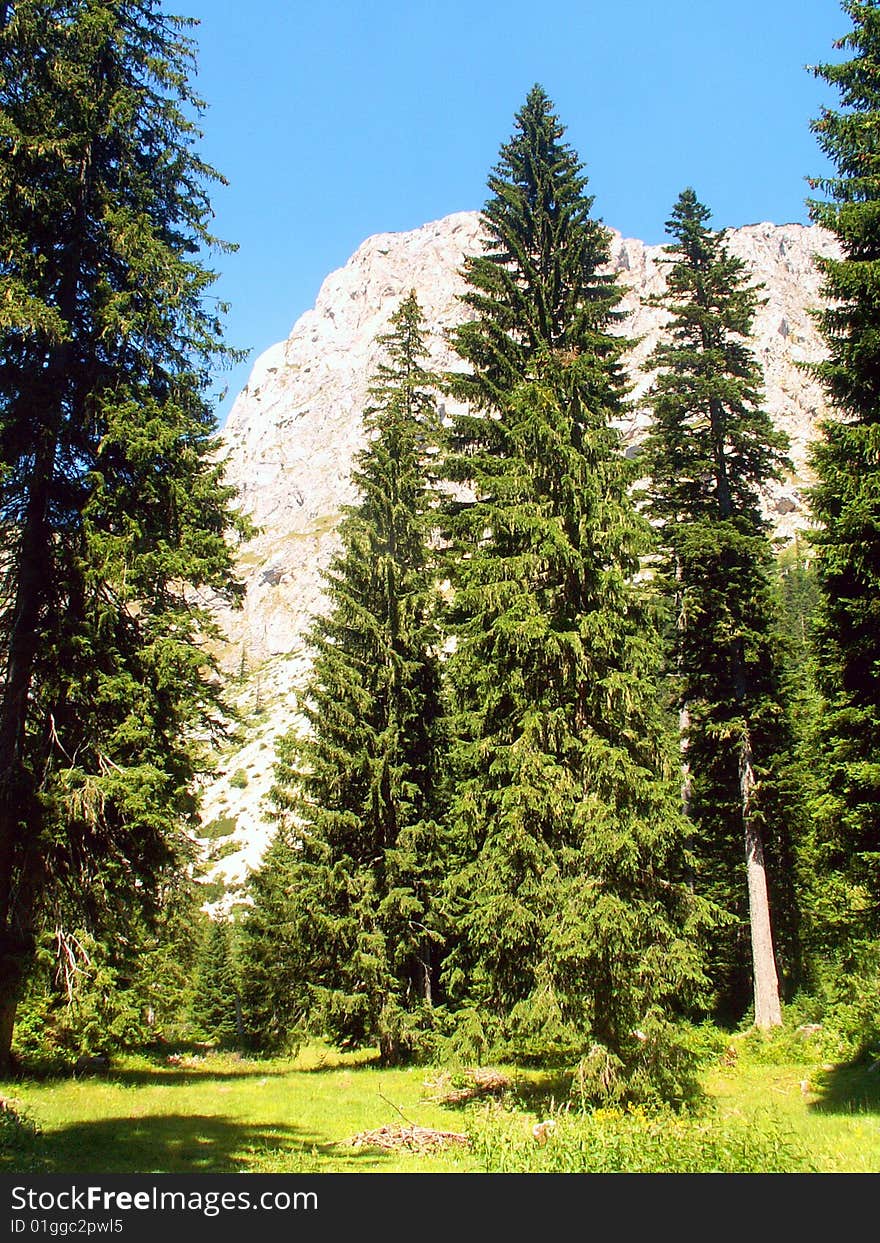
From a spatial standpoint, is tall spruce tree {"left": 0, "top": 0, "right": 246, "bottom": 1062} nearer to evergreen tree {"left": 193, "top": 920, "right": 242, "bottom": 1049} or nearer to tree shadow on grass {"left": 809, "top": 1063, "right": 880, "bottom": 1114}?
tree shadow on grass {"left": 809, "top": 1063, "right": 880, "bottom": 1114}

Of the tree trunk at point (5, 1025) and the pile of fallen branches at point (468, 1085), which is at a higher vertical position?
the tree trunk at point (5, 1025)

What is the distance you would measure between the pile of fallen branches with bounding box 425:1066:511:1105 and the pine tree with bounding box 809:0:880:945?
6.86 metres

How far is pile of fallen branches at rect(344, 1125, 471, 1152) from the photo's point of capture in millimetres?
8836

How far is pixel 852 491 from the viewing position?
11.0m

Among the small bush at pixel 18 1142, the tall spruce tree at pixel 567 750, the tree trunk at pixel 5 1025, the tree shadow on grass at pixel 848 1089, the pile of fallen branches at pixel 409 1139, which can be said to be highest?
the tall spruce tree at pixel 567 750

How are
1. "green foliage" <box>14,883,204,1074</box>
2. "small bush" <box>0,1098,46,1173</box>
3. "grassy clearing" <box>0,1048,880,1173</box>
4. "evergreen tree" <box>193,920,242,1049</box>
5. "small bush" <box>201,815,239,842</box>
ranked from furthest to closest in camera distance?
"small bush" <box>201,815,239,842</box>
"evergreen tree" <box>193,920,242,1049</box>
"green foliage" <box>14,883,204,1074</box>
"grassy clearing" <box>0,1048,880,1173</box>
"small bush" <box>0,1098,46,1173</box>

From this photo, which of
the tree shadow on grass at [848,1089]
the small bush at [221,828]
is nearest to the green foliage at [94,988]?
the tree shadow on grass at [848,1089]

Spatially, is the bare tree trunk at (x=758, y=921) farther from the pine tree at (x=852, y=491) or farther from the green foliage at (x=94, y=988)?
the green foliage at (x=94, y=988)

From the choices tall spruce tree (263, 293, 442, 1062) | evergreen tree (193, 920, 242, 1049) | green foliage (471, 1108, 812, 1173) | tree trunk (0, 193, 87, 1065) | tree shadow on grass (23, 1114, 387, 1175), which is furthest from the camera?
evergreen tree (193, 920, 242, 1049)

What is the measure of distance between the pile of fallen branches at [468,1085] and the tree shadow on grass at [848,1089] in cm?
503

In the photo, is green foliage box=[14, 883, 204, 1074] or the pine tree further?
the pine tree

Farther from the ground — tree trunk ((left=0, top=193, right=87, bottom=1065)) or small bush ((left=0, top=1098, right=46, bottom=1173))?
tree trunk ((left=0, top=193, right=87, bottom=1065))

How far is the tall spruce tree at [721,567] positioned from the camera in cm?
1844

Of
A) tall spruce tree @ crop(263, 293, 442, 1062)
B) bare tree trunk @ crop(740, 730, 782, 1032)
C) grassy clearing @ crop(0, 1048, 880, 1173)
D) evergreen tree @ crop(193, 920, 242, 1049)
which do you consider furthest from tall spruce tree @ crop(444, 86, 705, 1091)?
evergreen tree @ crop(193, 920, 242, 1049)
